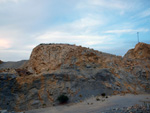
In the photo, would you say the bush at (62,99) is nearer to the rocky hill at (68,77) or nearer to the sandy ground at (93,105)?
the rocky hill at (68,77)

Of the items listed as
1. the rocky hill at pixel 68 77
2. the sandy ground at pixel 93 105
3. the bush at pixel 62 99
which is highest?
the rocky hill at pixel 68 77

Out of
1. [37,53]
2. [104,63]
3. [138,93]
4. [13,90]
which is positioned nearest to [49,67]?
[37,53]

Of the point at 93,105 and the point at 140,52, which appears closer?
the point at 93,105

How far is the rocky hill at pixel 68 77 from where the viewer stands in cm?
1509

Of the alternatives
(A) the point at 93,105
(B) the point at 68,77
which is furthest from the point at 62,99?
(A) the point at 93,105

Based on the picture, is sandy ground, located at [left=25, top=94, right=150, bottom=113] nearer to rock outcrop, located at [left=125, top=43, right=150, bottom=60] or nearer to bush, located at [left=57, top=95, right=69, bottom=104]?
bush, located at [left=57, top=95, right=69, bottom=104]

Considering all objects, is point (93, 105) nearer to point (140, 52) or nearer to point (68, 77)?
point (68, 77)

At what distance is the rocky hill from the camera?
49.5 feet

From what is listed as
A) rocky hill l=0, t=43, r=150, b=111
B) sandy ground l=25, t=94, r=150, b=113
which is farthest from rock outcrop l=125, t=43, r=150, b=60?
sandy ground l=25, t=94, r=150, b=113

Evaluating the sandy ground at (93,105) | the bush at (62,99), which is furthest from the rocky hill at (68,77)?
the sandy ground at (93,105)

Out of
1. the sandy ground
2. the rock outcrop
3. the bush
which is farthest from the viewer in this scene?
the rock outcrop

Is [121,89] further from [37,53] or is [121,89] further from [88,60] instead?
[37,53]

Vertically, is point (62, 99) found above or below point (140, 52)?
below

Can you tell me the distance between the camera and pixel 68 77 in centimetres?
1702
